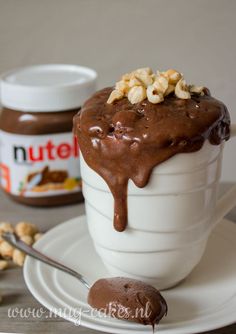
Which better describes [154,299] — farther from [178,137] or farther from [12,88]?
[12,88]

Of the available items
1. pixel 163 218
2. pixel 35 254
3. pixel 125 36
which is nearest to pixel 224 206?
pixel 163 218

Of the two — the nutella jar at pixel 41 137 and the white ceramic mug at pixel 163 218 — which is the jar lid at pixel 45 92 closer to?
the nutella jar at pixel 41 137

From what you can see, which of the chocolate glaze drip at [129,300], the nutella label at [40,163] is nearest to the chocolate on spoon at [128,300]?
the chocolate glaze drip at [129,300]

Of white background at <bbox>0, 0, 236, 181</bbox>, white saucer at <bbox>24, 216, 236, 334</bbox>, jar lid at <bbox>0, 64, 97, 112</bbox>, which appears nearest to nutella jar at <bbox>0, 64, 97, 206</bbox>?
jar lid at <bbox>0, 64, 97, 112</bbox>

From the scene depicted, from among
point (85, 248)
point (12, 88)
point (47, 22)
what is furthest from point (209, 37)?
point (85, 248)

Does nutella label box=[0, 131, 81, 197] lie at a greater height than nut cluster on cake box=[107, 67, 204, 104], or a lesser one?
lesser

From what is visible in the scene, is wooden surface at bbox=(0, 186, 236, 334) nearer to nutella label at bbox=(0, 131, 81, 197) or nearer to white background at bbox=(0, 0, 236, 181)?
nutella label at bbox=(0, 131, 81, 197)

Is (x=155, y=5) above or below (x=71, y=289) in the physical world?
above
